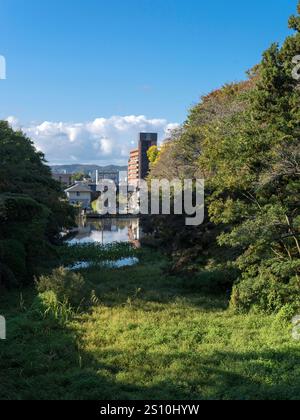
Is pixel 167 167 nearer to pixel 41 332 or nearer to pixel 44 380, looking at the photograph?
pixel 41 332

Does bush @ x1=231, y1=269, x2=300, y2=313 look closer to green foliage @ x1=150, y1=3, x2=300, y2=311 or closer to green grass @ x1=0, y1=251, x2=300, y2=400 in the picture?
green foliage @ x1=150, y1=3, x2=300, y2=311

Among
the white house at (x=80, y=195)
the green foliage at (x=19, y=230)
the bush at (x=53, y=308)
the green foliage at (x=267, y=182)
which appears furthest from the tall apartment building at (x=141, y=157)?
the green foliage at (x=267, y=182)

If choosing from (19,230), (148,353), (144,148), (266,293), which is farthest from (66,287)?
(144,148)

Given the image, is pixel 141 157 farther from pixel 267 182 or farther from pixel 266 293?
pixel 267 182

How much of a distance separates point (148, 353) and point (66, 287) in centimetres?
479

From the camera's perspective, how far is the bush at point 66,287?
12.6m

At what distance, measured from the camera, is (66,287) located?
42.0ft

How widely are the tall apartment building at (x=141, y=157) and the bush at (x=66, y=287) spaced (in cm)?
9569

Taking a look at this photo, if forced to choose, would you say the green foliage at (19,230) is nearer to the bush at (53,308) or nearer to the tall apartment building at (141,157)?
the bush at (53,308)

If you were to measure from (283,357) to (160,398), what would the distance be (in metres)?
2.91

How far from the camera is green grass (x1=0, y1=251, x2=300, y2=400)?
701 centimetres

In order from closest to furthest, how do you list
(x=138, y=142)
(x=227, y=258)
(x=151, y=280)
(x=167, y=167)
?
1. (x=227, y=258)
2. (x=151, y=280)
3. (x=167, y=167)
4. (x=138, y=142)

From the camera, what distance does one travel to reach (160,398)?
662cm

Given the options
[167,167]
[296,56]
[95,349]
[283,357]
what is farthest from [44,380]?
[167,167]
